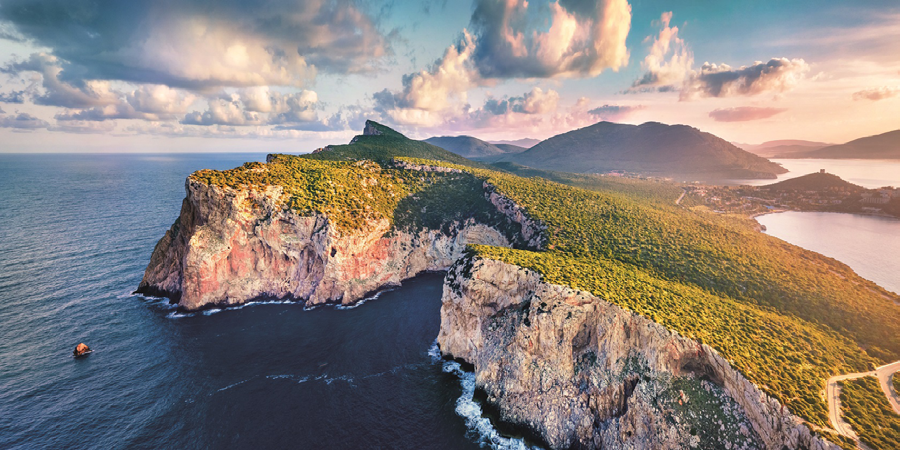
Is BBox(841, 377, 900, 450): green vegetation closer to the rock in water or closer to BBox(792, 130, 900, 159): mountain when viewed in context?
the rock in water

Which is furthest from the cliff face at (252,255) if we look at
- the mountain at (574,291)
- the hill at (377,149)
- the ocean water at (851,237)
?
the ocean water at (851,237)

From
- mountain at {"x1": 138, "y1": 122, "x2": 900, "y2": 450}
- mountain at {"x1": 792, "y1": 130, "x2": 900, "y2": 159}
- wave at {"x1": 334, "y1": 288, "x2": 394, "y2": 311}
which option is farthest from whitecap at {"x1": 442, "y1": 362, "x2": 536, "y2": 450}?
mountain at {"x1": 792, "y1": 130, "x2": 900, "y2": 159}

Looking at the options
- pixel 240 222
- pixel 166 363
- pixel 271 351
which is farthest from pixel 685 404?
pixel 240 222

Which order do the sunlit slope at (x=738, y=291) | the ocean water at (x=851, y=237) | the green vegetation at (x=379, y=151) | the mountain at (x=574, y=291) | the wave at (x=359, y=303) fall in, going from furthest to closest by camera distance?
the green vegetation at (x=379, y=151)
the ocean water at (x=851, y=237)
the wave at (x=359, y=303)
the sunlit slope at (x=738, y=291)
the mountain at (x=574, y=291)

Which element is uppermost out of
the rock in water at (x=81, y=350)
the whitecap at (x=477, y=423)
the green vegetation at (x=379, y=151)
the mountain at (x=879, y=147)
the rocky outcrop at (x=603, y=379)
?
the mountain at (x=879, y=147)

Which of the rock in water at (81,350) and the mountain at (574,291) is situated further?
the rock in water at (81,350)

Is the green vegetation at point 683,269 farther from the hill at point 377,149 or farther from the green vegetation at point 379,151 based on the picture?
the hill at point 377,149
